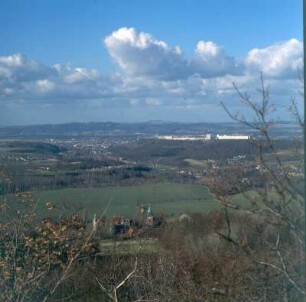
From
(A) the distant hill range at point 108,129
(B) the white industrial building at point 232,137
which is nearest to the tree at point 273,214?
(B) the white industrial building at point 232,137

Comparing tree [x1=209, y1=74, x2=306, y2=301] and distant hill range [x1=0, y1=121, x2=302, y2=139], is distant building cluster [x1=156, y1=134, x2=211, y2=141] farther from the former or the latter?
tree [x1=209, y1=74, x2=306, y2=301]

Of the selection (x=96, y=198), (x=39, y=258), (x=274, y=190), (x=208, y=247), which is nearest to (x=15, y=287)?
(x=39, y=258)

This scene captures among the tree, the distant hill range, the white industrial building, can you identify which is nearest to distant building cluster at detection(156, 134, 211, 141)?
the distant hill range

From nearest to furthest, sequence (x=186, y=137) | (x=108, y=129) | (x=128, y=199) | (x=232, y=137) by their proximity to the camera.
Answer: (x=232, y=137)
(x=128, y=199)
(x=186, y=137)
(x=108, y=129)

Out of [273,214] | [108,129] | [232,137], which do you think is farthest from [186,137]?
[273,214]

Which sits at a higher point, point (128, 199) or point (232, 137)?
point (232, 137)

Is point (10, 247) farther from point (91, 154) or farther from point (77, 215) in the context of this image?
point (91, 154)

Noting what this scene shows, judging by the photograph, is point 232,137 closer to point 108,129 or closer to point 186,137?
point 186,137

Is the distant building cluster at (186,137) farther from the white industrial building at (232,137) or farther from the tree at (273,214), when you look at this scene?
the tree at (273,214)

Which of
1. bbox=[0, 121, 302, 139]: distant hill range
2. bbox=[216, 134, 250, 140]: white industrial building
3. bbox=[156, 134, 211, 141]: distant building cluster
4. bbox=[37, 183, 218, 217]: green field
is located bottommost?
bbox=[37, 183, 218, 217]: green field
